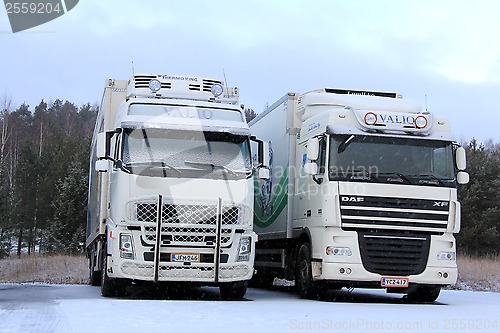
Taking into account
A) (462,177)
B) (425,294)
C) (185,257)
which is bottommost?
(425,294)

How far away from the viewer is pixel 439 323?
29.3 ft

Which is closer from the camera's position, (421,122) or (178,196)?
(178,196)

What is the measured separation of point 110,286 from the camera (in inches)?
496

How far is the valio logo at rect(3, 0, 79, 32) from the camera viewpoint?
16.2 m

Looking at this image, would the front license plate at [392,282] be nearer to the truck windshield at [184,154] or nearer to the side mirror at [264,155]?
the side mirror at [264,155]

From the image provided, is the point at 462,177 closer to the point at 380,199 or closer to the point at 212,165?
the point at 380,199

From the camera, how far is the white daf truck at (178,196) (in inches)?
468

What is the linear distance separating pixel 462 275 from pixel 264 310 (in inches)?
550

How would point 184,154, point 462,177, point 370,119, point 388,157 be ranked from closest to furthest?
point 184,154 < point 388,157 < point 370,119 < point 462,177

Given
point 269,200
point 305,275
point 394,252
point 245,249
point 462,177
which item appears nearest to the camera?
point 245,249

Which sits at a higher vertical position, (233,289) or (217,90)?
(217,90)

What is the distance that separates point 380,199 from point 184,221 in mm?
3553

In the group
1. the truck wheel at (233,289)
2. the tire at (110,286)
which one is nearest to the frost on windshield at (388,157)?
the truck wheel at (233,289)

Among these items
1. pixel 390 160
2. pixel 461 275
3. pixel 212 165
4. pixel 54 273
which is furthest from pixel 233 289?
pixel 54 273
